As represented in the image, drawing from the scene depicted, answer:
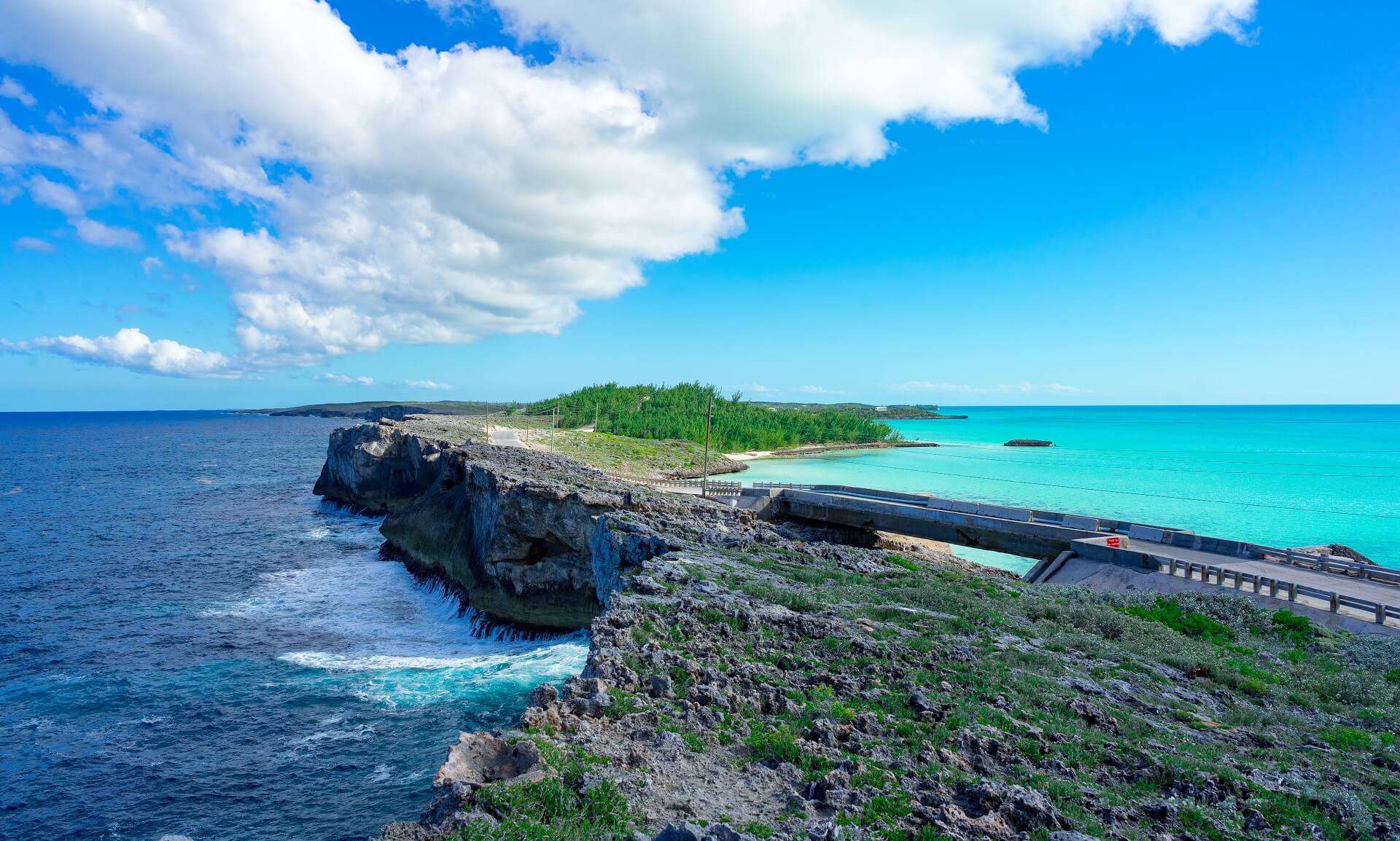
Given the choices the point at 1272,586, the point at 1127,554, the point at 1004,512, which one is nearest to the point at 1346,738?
the point at 1272,586

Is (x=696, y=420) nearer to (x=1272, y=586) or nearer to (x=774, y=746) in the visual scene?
(x=1272, y=586)

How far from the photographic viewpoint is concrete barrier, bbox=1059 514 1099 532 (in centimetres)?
3346

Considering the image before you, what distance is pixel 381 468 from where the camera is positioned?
2495 inches

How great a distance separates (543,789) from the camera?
7742mm

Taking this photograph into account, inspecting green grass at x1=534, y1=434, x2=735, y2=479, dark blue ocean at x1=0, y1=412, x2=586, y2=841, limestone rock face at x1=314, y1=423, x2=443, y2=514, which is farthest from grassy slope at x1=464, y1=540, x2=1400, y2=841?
green grass at x1=534, y1=434, x2=735, y2=479

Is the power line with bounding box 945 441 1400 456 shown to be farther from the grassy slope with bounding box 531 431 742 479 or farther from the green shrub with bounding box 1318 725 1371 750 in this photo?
the green shrub with bounding box 1318 725 1371 750

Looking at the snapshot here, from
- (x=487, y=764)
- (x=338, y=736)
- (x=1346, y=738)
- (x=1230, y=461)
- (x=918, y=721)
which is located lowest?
(x=338, y=736)

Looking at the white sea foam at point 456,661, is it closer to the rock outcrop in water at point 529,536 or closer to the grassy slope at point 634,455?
the rock outcrop in water at point 529,536

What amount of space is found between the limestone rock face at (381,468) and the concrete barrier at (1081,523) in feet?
156

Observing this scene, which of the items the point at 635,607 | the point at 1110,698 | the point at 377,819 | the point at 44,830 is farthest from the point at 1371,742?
the point at 44,830

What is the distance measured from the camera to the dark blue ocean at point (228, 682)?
17.4 metres

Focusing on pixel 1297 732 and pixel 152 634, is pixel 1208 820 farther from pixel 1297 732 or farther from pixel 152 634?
pixel 152 634

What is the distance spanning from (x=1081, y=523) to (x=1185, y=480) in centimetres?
6407

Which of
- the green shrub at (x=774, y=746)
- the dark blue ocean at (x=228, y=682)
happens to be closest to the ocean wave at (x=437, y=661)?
the dark blue ocean at (x=228, y=682)
